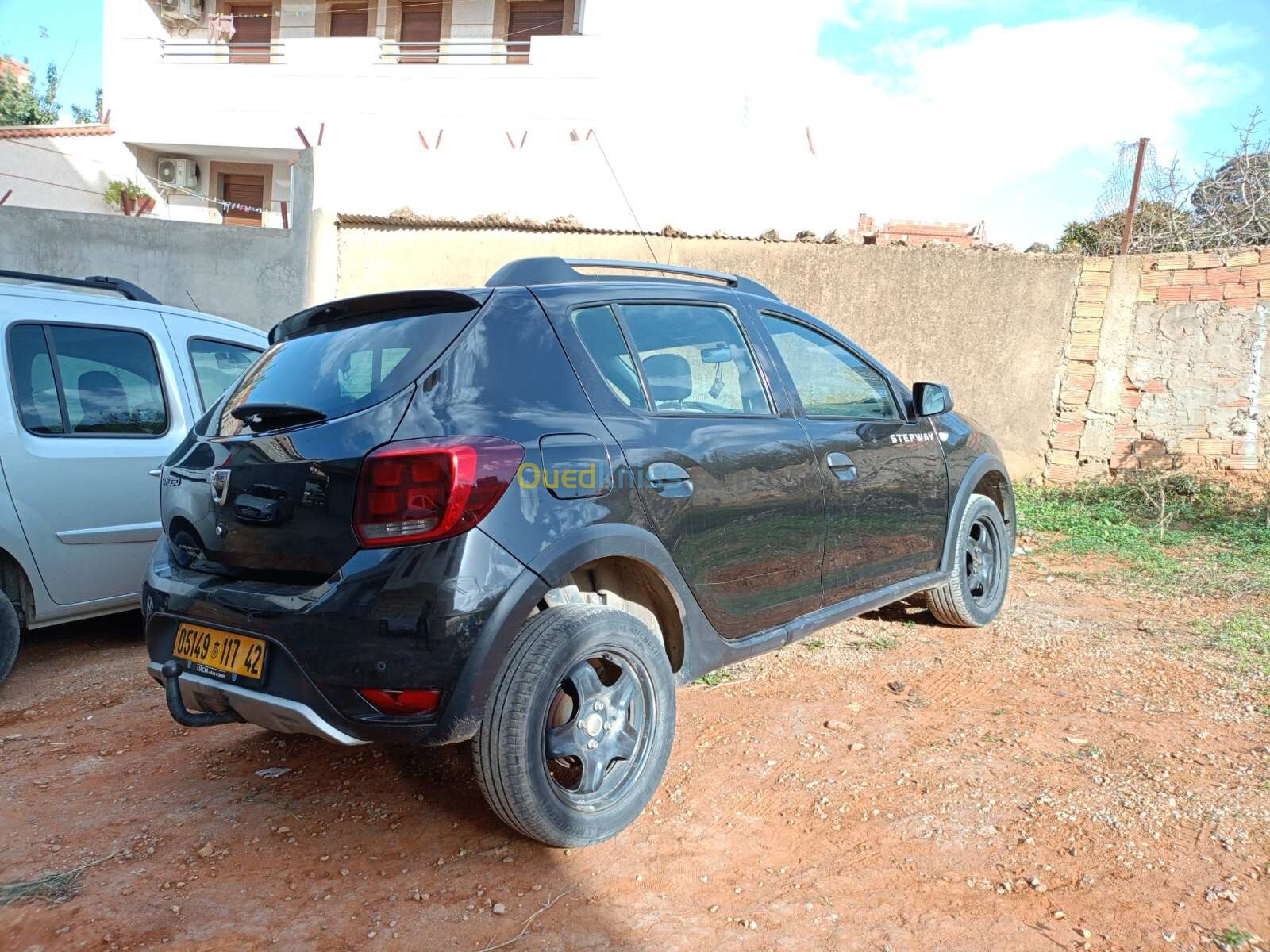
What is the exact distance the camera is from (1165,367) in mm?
7941

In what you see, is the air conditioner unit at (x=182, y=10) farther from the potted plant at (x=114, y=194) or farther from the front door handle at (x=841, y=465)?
the front door handle at (x=841, y=465)

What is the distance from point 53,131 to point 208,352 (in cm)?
1783

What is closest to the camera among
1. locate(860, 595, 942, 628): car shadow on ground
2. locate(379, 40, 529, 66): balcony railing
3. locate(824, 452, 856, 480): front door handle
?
locate(824, 452, 856, 480): front door handle

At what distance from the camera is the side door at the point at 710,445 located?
2.93m

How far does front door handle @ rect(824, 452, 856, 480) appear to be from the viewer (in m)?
3.59

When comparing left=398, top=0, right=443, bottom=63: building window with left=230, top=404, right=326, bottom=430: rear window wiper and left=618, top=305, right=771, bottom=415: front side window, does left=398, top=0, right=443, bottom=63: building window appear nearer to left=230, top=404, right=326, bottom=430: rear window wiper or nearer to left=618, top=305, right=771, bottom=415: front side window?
left=618, top=305, right=771, bottom=415: front side window

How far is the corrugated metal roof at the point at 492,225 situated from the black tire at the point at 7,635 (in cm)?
652

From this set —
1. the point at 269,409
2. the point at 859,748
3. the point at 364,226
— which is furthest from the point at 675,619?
the point at 364,226

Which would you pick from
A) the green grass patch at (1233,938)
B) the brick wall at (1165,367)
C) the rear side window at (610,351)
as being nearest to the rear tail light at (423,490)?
the rear side window at (610,351)

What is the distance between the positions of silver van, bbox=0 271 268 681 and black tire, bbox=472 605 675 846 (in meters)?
2.69

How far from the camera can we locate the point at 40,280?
461cm

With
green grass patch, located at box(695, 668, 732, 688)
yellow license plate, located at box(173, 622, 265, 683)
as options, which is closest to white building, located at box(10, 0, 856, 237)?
green grass patch, located at box(695, 668, 732, 688)

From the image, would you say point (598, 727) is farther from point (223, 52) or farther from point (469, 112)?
point (223, 52)

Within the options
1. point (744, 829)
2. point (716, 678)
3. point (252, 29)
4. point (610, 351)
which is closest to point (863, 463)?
point (716, 678)
